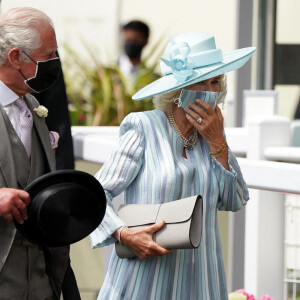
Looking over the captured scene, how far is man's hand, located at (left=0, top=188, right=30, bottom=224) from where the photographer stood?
2996mm

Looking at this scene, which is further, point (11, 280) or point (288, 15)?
point (288, 15)

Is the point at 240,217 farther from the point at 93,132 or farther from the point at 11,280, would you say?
the point at 11,280

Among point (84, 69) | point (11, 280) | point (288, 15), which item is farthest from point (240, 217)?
point (84, 69)

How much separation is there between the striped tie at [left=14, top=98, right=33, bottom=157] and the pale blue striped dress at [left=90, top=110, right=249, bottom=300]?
0.89ft

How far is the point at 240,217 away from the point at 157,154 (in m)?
1.52

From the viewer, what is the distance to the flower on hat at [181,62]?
3332 mm

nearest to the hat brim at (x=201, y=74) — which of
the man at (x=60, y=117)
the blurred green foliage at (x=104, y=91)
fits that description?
the man at (x=60, y=117)

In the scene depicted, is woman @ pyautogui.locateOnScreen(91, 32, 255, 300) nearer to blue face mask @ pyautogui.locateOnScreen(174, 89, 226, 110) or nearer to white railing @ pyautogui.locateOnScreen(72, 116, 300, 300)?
blue face mask @ pyautogui.locateOnScreen(174, 89, 226, 110)

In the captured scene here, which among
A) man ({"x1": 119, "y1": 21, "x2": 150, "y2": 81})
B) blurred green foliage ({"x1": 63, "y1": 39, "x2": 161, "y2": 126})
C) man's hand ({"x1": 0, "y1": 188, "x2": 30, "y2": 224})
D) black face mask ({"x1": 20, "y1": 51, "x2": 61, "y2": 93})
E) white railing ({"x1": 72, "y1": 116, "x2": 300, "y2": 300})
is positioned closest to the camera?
man's hand ({"x1": 0, "y1": 188, "x2": 30, "y2": 224})

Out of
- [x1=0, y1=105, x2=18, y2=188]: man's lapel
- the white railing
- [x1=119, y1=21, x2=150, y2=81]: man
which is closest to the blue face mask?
[x1=0, y1=105, x2=18, y2=188]: man's lapel

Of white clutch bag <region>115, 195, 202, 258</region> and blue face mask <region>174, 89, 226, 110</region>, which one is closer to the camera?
white clutch bag <region>115, 195, 202, 258</region>

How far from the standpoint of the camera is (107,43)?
1439 centimetres

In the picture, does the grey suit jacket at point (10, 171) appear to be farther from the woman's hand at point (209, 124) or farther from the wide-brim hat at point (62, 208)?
the woman's hand at point (209, 124)

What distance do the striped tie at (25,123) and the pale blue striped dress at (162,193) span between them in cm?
27
